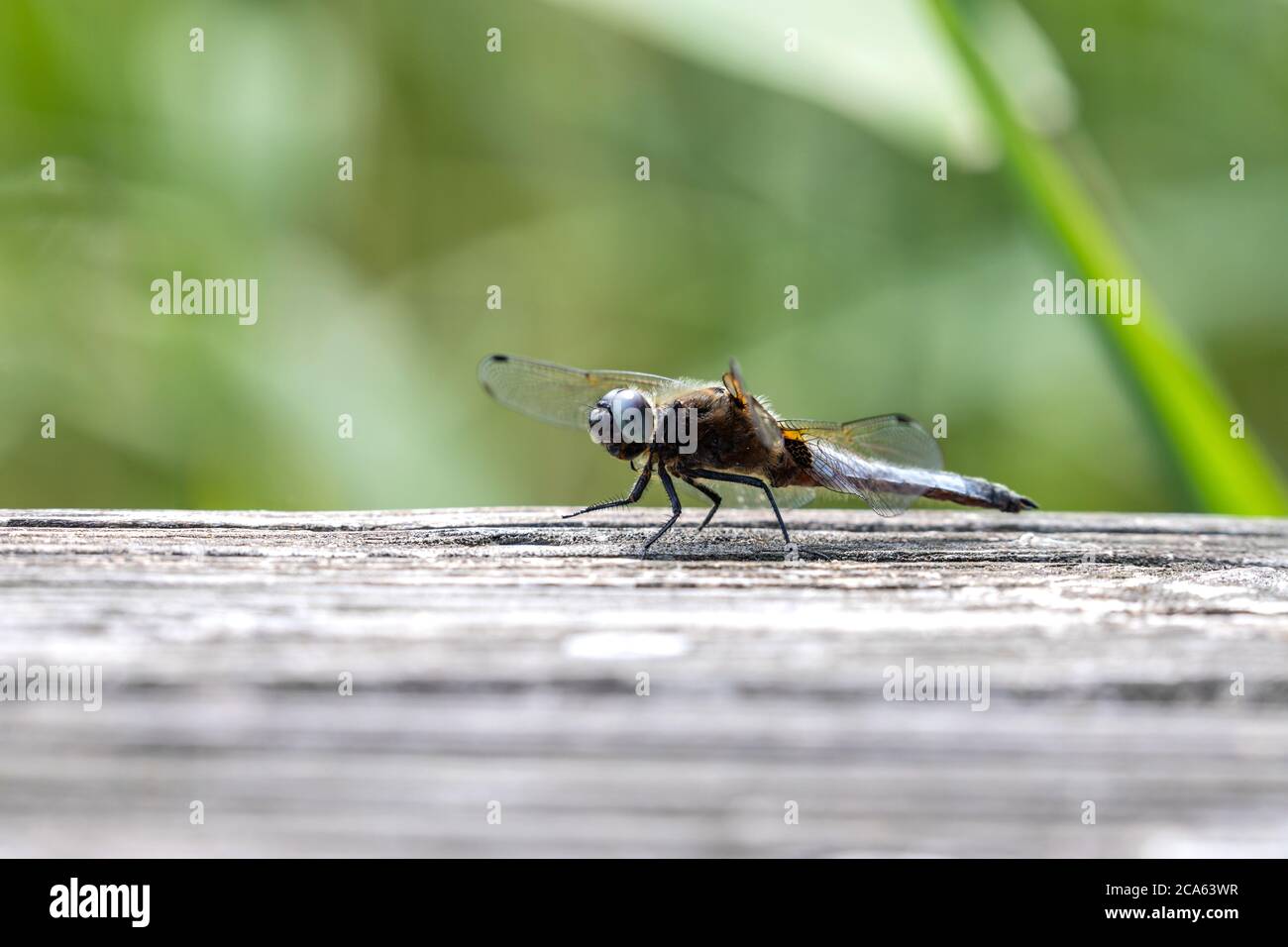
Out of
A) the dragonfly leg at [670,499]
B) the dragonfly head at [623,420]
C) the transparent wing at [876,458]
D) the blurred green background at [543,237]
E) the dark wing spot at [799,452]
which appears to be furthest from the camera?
the blurred green background at [543,237]

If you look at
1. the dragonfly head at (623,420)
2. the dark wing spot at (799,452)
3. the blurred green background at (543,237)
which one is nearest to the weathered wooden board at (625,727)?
the dragonfly head at (623,420)

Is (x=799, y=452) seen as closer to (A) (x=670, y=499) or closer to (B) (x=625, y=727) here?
(A) (x=670, y=499)

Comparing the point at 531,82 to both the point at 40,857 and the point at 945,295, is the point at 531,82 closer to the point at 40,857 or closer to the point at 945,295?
the point at 945,295

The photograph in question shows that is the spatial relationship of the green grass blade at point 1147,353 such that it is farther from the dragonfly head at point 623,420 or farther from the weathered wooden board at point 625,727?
the weathered wooden board at point 625,727

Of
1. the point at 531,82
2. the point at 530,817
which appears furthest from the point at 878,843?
the point at 531,82

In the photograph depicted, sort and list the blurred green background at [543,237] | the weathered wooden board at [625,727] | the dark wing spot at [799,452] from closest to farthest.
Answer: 1. the weathered wooden board at [625,727]
2. the dark wing spot at [799,452]
3. the blurred green background at [543,237]

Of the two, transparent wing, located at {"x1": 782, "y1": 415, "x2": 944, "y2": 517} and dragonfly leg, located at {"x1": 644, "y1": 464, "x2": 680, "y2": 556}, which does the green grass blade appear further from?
dragonfly leg, located at {"x1": 644, "y1": 464, "x2": 680, "y2": 556}
